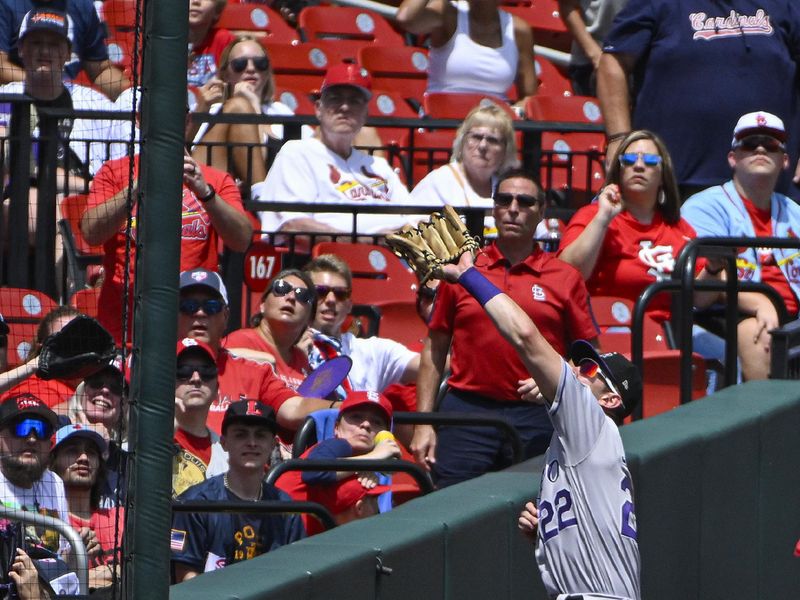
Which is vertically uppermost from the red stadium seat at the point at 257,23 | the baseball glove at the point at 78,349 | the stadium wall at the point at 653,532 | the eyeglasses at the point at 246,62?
the red stadium seat at the point at 257,23

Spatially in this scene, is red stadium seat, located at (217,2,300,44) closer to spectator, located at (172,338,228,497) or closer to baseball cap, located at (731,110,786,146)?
baseball cap, located at (731,110,786,146)

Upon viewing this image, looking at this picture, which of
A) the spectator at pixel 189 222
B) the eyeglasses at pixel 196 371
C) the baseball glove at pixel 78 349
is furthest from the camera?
the eyeglasses at pixel 196 371

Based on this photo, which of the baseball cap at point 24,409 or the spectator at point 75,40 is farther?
the spectator at point 75,40

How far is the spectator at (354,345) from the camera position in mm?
7328

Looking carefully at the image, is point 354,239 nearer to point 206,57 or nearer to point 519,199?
point 519,199

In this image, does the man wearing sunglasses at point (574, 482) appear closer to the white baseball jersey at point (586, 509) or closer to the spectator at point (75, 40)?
the white baseball jersey at point (586, 509)

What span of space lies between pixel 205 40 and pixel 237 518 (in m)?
5.90

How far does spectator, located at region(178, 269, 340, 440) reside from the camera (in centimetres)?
655

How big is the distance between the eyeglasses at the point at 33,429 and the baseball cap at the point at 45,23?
1331 mm

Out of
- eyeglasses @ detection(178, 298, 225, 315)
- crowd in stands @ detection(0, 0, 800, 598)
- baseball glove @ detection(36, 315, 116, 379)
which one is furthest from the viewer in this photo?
eyeglasses @ detection(178, 298, 225, 315)

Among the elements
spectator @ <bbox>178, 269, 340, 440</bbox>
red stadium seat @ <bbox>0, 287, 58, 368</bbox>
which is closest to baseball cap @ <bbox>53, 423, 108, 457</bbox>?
red stadium seat @ <bbox>0, 287, 58, 368</bbox>

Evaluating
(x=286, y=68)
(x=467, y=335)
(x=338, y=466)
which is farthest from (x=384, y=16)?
(x=338, y=466)

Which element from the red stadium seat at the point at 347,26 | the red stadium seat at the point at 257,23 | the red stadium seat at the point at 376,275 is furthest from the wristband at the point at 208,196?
the red stadium seat at the point at 347,26

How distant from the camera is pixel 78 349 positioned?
345cm
